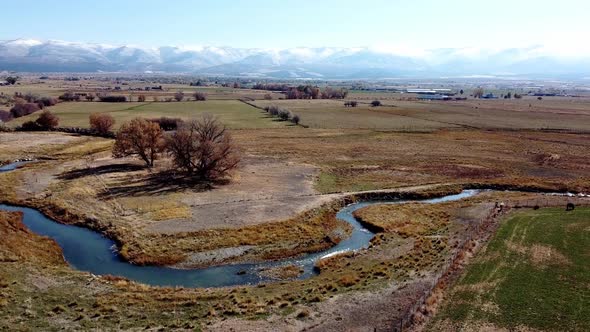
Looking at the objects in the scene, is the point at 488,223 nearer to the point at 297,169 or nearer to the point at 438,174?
the point at 438,174

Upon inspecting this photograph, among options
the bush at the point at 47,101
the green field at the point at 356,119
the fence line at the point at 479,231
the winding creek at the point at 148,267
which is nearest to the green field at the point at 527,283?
the fence line at the point at 479,231

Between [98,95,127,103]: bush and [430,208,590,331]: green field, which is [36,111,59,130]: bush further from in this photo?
[430,208,590,331]: green field

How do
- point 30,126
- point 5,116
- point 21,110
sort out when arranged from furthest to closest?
point 21,110 → point 5,116 → point 30,126

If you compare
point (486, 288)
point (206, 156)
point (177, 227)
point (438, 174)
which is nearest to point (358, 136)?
point (438, 174)

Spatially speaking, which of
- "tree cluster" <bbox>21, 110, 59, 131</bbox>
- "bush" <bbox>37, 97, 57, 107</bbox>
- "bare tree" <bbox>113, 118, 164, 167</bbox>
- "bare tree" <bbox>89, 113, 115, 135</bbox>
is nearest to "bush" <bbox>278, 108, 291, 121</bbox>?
"bare tree" <bbox>89, 113, 115, 135</bbox>

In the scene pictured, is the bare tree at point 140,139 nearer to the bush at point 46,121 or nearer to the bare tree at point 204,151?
the bare tree at point 204,151

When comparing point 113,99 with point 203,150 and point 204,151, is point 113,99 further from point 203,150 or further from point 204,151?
point 204,151

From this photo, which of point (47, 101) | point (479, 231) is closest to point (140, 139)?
point (479, 231)
